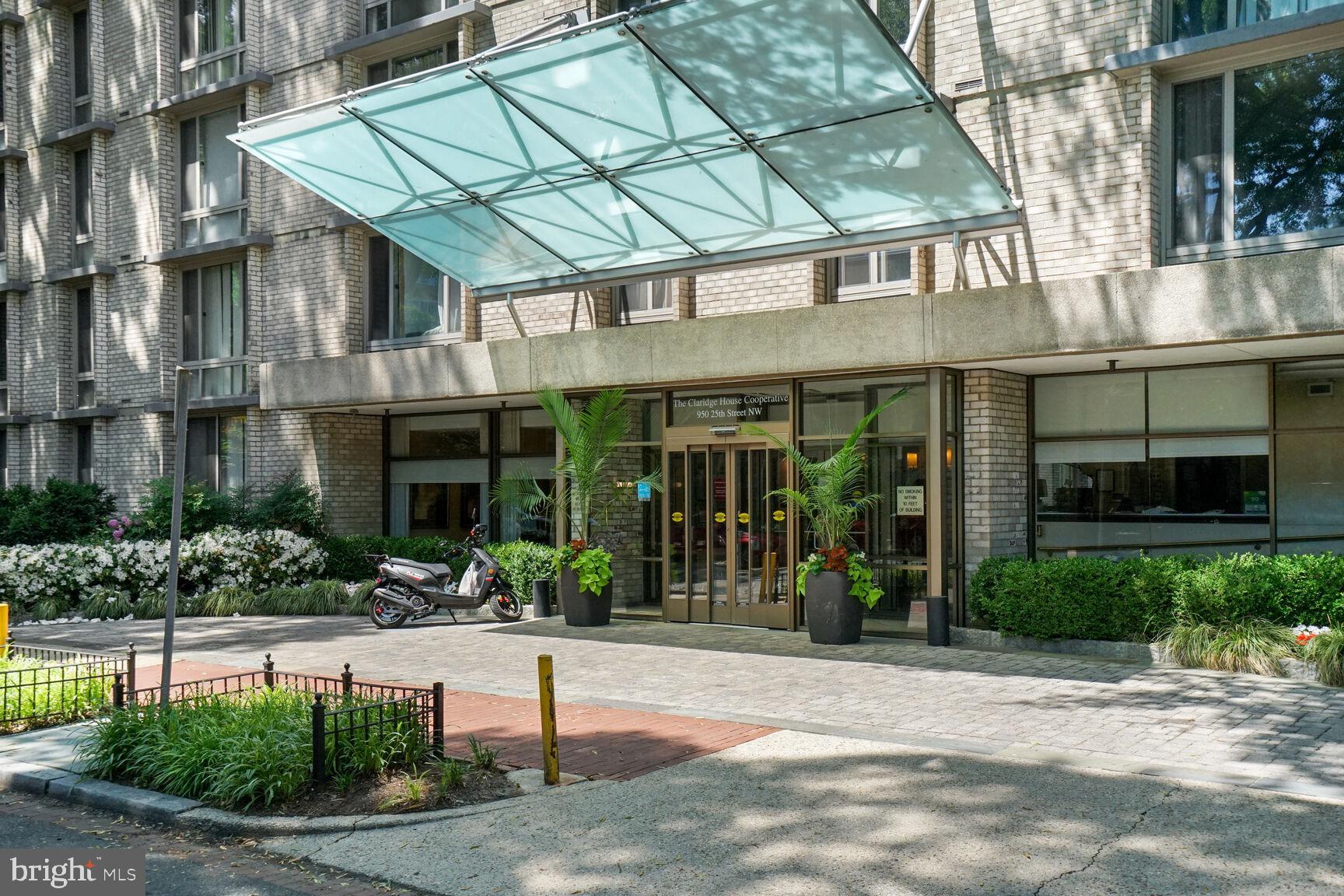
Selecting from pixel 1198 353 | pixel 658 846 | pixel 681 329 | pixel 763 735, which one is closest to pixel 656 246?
pixel 681 329

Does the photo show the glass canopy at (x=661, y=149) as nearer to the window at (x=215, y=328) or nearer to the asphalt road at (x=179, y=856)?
the window at (x=215, y=328)

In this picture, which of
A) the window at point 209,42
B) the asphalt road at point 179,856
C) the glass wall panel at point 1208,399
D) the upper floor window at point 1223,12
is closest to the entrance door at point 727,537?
the glass wall panel at point 1208,399

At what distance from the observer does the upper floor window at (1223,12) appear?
40.5ft

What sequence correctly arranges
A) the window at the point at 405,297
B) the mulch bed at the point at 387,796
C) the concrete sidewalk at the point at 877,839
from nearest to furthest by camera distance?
the concrete sidewalk at the point at 877,839 → the mulch bed at the point at 387,796 → the window at the point at 405,297

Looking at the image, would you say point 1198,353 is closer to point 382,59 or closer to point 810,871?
point 810,871

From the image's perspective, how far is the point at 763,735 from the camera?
8.78 m

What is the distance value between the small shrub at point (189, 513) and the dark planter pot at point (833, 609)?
11.2 m

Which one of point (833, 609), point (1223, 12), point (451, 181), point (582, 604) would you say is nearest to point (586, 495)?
point (582, 604)

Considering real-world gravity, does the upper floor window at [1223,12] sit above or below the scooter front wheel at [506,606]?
above

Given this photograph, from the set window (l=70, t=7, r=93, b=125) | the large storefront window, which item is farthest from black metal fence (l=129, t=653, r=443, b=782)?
window (l=70, t=7, r=93, b=125)

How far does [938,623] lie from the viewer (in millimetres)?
13328

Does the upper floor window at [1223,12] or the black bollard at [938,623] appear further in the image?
the black bollard at [938,623]

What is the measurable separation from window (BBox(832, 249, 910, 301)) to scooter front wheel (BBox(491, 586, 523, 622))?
246 inches

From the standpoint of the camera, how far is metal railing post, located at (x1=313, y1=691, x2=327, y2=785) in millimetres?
7172
